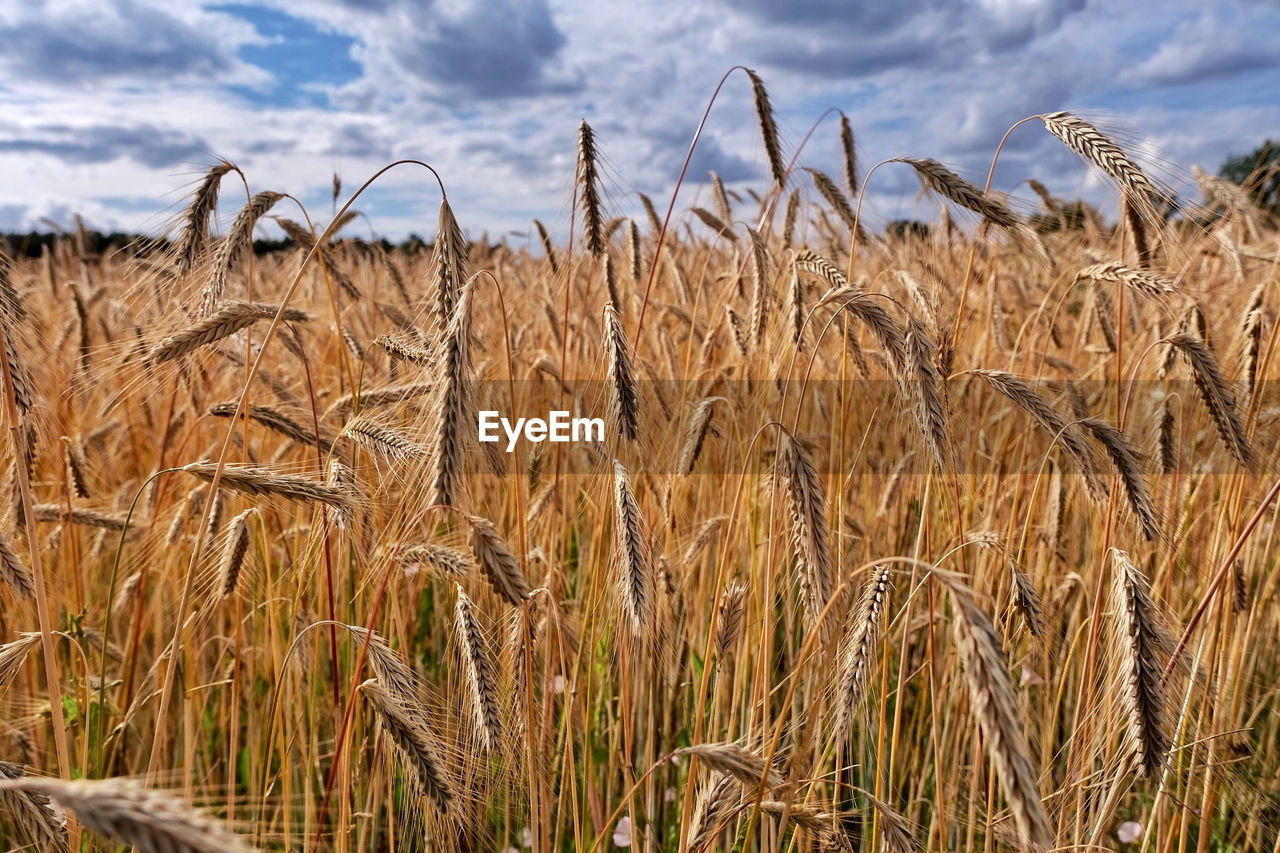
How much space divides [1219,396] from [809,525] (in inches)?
43.8

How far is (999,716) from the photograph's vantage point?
0.86m

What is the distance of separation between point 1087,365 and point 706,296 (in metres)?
2.54

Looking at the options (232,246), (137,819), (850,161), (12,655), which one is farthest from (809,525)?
(850,161)

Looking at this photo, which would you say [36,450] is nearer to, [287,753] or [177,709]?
[287,753]

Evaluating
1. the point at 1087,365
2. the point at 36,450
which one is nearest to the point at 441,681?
the point at 36,450

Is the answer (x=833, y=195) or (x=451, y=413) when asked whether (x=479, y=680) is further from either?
(x=833, y=195)

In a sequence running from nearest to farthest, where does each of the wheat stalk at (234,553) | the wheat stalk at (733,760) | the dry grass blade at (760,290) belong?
1. the wheat stalk at (733,760)
2. the wheat stalk at (234,553)
3. the dry grass blade at (760,290)

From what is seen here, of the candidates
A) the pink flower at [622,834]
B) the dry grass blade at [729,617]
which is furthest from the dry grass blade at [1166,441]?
the pink flower at [622,834]

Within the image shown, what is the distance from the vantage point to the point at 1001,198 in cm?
203

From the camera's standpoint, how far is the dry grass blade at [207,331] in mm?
1529

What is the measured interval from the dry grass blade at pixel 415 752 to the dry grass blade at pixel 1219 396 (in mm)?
1816

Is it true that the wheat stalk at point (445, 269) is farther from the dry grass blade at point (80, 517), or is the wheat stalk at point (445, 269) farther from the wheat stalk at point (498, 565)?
the dry grass blade at point (80, 517)

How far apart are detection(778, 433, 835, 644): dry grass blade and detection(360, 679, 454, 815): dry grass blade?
0.74m

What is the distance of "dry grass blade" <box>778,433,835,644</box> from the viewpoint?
141 centimetres
